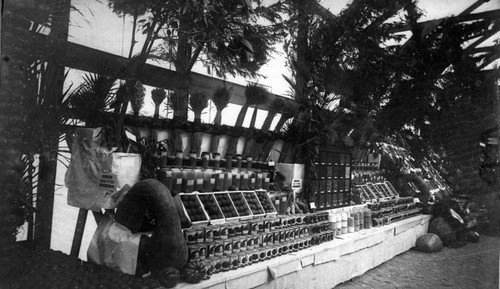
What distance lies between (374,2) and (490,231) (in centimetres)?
282

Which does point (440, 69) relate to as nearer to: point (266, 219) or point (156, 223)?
point (266, 219)

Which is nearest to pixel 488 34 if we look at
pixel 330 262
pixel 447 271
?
pixel 447 271

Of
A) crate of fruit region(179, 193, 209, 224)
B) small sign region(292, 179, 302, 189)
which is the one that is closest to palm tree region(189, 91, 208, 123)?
crate of fruit region(179, 193, 209, 224)

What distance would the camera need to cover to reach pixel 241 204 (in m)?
3.95

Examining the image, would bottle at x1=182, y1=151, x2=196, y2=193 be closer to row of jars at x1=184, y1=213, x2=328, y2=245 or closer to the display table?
row of jars at x1=184, y1=213, x2=328, y2=245

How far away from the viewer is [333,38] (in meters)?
4.74

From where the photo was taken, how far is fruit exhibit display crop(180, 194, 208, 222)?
342 centimetres

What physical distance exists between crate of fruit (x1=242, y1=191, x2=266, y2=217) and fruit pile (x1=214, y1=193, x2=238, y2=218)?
28 cm

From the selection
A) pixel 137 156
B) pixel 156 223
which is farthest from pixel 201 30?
pixel 156 223

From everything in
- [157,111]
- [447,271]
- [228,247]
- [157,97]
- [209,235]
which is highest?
[157,97]

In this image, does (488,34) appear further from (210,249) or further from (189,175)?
(210,249)

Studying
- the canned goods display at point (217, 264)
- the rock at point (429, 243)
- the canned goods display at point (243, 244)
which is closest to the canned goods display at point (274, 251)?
the canned goods display at point (243, 244)

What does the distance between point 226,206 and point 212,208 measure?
22 cm

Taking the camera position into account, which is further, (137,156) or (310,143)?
(310,143)
